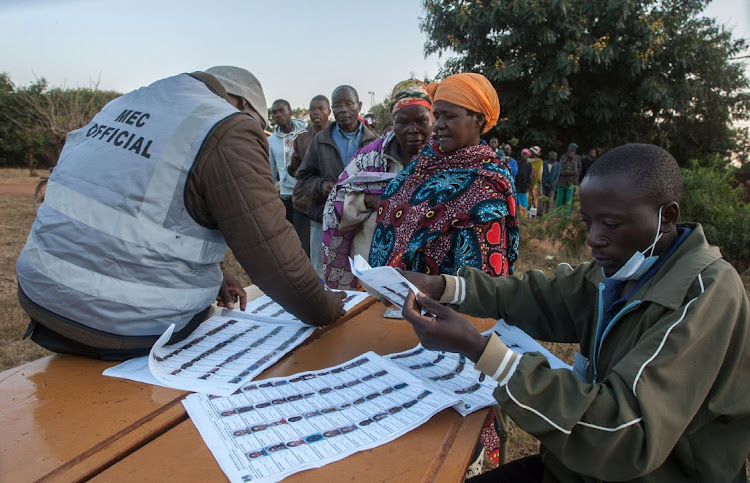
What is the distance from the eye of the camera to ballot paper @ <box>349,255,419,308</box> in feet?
4.14

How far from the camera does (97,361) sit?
1439 mm

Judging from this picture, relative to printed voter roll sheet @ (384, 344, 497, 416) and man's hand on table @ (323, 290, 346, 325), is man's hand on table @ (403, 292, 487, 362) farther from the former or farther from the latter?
man's hand on table @ (323, 290, 346, 325)

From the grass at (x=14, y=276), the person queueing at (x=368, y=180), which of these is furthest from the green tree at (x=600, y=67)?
the person queueing at (x=368, y=180)

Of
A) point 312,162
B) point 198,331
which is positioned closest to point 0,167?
point 312,162

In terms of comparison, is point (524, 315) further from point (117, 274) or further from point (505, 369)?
point (117, 274)

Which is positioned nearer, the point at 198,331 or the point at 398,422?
the point at 398,422

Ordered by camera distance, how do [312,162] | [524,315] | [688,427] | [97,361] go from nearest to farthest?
[688,427], [97,361], [524,315], [312,162]

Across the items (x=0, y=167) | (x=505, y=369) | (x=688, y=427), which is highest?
(x=505, y=369)

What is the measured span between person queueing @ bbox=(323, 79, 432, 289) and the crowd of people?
0.69 metres

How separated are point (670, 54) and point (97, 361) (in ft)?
59.9

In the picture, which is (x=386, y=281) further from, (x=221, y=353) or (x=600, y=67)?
(x=600, y=67)

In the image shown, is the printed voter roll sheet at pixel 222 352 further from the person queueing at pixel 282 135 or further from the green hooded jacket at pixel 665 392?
the person queueing at pixel 282 135

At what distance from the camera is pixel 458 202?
2084 millimetres

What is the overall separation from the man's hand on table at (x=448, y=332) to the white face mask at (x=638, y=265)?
0.41 metres
